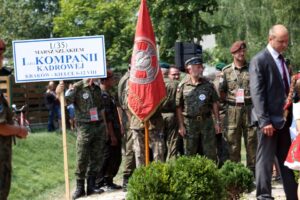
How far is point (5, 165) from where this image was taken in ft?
22.4

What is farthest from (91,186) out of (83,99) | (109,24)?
(109,24)

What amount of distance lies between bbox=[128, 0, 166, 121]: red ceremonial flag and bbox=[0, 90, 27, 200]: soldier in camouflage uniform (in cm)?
300

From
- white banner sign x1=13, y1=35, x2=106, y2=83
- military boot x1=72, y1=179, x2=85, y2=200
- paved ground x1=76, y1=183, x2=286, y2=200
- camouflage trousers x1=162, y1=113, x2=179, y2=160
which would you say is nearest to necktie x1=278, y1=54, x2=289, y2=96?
paved ground x1=76, y1=183, x2=286, y2=200

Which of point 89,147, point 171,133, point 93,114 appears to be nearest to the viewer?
point 93,114

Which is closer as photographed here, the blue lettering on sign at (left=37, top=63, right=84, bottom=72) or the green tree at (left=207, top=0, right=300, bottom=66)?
the blue lettering on sign at (left=37, top=63, right=84, bottom=72)

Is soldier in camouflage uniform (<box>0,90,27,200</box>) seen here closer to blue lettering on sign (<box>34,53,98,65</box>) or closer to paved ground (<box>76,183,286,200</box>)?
blue lettering on sign (<box>34,53,98,65</box>)

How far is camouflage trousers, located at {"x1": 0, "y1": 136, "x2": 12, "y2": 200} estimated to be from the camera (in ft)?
22.2

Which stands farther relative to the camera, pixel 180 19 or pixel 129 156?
pixel 180 19

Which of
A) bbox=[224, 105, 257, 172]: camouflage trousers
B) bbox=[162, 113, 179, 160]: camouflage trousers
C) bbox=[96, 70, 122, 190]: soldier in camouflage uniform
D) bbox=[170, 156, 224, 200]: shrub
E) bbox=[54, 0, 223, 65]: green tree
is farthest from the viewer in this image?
bbox=[54, 0, 223, 65]: green tree

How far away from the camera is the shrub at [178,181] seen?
6941 mm

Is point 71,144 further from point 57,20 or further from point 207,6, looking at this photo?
point 57,20

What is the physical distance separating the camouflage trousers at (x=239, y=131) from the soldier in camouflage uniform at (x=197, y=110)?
22.9 inches

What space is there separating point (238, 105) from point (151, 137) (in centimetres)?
158

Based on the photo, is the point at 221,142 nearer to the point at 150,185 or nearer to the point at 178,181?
the point at 178,181
